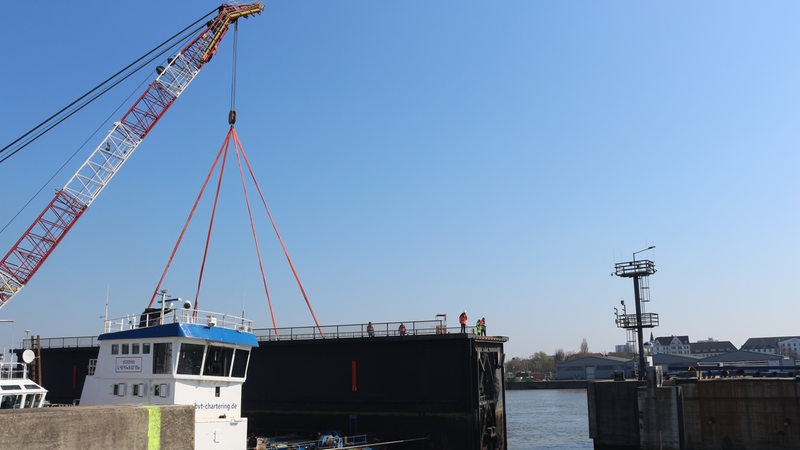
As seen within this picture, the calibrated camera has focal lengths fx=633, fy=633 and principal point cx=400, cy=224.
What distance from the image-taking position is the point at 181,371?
872 inches

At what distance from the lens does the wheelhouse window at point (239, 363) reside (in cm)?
2455

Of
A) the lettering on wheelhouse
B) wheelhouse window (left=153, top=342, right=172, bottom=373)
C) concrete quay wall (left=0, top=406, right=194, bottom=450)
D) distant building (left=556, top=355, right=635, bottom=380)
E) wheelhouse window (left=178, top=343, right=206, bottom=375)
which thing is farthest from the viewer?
distant building (left=556, top=355, right=635, bottom=380)

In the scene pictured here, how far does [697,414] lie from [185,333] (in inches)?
1257

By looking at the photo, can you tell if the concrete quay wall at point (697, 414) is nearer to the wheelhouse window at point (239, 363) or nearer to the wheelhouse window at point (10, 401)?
the wheelhouse window at point (239, 363)

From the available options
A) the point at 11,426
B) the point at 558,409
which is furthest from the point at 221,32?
the point at 558,409

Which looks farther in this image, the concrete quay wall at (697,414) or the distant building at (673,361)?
the distant building at (673,361)

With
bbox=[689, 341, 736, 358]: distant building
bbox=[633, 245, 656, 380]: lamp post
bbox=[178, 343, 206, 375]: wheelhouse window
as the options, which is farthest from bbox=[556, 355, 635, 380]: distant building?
bbox=[178, 343, 206, 375]: wheelhouse window

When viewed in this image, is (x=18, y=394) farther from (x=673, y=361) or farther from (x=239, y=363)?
(x=673, y=361)

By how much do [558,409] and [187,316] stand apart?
68995mm

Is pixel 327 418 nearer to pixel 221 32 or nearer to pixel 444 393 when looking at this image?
pixel 444 393

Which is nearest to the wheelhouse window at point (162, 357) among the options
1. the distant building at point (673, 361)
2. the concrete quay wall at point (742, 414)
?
the concrete quay wall at point (742, 414)

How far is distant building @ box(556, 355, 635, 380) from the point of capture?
5561 inches

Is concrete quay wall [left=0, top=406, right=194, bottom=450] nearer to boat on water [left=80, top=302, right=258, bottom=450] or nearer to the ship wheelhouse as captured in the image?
boat on water [left=80, top=302, right=258, bottom=450]

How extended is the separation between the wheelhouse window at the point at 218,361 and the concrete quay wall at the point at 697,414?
28.1 metres
